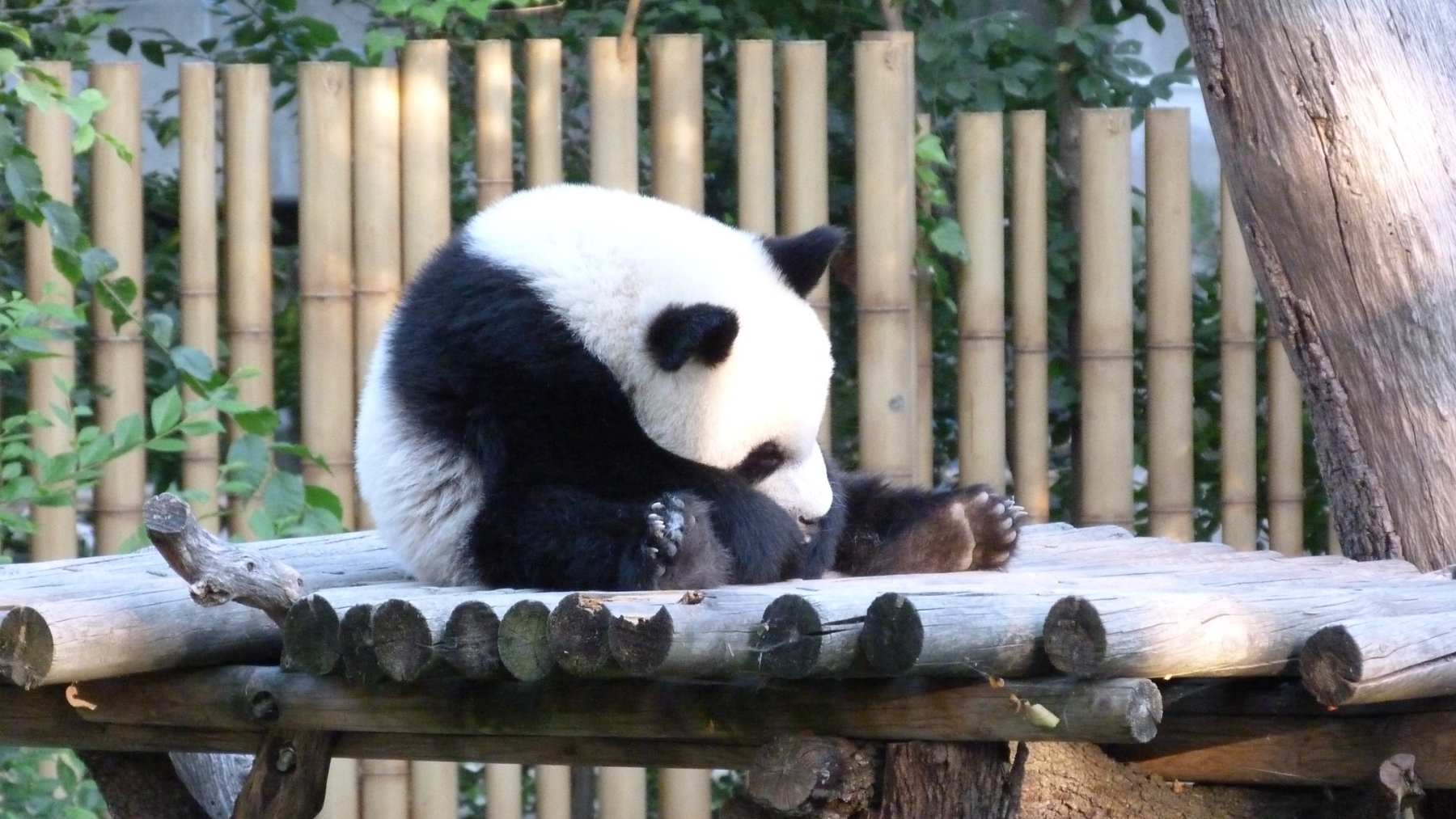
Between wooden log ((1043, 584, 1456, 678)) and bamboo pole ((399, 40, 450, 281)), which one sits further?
bamboo pole ((399, 40, 450, 281))

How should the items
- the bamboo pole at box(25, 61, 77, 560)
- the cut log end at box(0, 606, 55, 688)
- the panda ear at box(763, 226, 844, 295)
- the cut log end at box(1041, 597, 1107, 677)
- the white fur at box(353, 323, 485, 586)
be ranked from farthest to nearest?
1. the bamboo pole at box(25, 61, 77, 560)
2. the panda ear at box(763, 226, 844, 295)
3. the white fur at box(353, 323, 485, 586)
4. the cut log end at box(0, 606, 55, 688)
5. the cut log end at box(1041, 597, 1107, 677)

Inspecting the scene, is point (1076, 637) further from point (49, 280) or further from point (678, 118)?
point (49, 280)

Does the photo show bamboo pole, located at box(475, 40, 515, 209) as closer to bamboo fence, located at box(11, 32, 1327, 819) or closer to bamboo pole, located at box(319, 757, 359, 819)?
bamboo fence, located at box(11, 32, 1327, 819)

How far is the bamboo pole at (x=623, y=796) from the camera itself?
13.0 ft

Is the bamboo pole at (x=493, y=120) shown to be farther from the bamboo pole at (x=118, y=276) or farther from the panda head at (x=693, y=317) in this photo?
the panda head at (x=693, y=317)

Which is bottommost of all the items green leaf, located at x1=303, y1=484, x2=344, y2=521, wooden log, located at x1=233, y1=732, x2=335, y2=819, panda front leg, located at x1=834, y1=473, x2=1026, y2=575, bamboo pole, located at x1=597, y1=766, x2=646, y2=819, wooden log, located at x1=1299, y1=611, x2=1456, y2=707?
bamboo pole, located at x1=597, y1=766, x2=646, y2=819

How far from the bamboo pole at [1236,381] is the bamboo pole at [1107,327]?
9.1 inches

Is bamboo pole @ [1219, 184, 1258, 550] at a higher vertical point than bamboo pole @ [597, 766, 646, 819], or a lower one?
higher

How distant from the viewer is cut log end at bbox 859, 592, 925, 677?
1886 mm

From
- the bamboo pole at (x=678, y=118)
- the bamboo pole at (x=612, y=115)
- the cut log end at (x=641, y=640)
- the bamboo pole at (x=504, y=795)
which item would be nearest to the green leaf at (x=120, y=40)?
the bamboo pole at (x=612, y=115)

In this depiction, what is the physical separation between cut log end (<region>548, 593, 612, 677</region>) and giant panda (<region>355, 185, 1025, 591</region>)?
0.36 m

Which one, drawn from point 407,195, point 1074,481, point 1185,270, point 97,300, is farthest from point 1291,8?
point 97,300

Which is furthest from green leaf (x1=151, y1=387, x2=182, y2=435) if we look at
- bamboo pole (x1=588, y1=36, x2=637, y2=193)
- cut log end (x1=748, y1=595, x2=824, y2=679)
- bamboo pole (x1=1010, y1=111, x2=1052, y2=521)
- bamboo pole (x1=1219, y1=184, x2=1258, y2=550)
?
bamboo pole (x1=1219, y1=184, x2=1258, y2=550)

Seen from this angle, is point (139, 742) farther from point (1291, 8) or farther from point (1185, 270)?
point (1185, 270)
